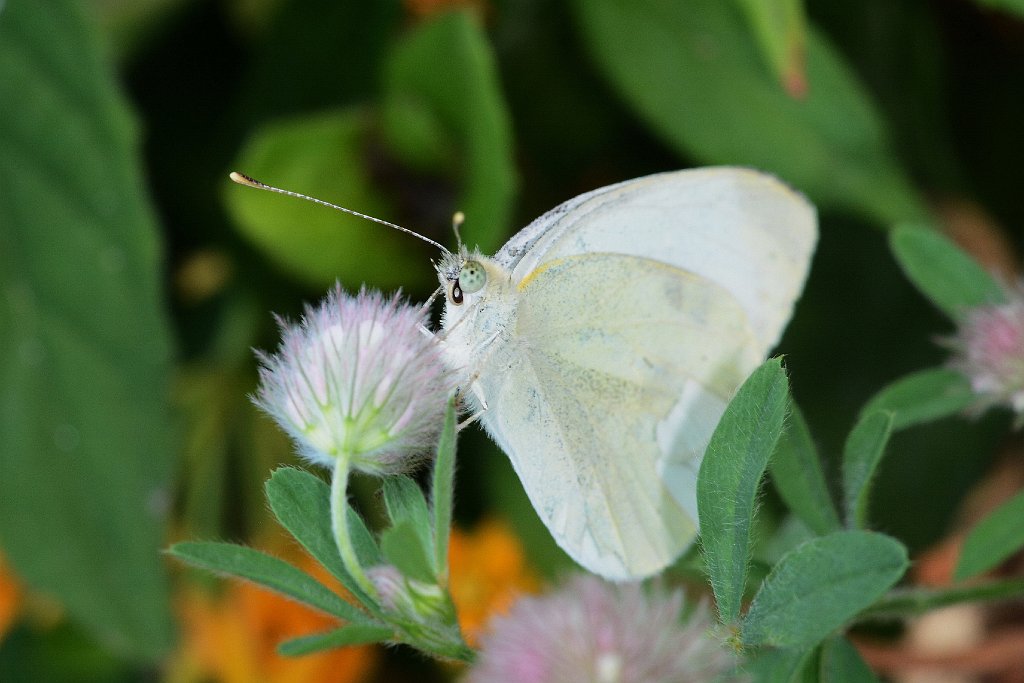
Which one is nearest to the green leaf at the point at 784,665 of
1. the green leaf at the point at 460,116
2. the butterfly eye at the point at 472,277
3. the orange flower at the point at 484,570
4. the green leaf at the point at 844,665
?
the green leaf at the point at 844,665

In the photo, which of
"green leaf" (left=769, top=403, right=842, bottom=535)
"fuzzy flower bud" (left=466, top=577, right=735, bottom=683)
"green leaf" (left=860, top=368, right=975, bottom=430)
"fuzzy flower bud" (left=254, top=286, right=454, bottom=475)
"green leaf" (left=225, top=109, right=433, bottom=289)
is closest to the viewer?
"fuzzy flower bud" (left=466, top=577, right=735, bottom=683)

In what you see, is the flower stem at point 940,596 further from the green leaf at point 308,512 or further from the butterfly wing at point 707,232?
the green leaf at point 308,512

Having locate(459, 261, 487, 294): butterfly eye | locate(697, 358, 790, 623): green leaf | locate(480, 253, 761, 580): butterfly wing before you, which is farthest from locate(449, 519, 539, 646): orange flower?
locate(697, 358, 790, 623): green leaf

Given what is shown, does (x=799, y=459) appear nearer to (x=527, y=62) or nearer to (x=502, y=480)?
(x=502, y=480)

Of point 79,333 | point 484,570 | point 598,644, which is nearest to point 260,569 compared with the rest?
point 598,644

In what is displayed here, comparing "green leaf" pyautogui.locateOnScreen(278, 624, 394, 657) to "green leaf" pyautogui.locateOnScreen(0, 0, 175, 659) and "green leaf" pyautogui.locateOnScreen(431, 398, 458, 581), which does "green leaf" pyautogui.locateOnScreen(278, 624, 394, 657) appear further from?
"green leaf" pyautogui.locateOnScreen(0, 0, 175, 659)
